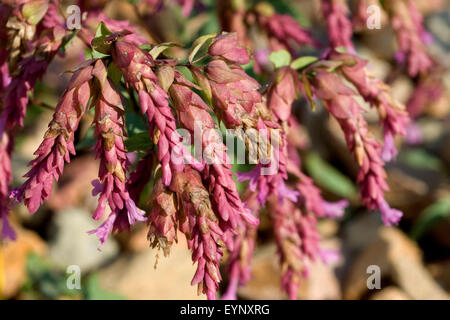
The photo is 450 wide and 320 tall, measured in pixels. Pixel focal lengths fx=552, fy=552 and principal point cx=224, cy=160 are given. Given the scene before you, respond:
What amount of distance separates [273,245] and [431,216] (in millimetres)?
832

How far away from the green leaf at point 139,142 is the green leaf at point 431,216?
1894mm

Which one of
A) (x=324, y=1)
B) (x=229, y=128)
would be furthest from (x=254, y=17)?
(x=229, y=128)

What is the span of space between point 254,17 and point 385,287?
4.67 feet

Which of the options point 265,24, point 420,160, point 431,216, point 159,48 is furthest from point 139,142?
point 420,160

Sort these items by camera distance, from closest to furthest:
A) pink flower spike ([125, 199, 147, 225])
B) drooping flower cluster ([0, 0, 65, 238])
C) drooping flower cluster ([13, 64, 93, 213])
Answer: drooping flower cluster ([13, 64, 93, 213]), pink flower spike ([125, 199, 147, 225]), drooping flower cluster ([0, 0, 65, 238])

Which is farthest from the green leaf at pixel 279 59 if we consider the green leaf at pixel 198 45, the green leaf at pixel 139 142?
the green leaf at pixel 139 142

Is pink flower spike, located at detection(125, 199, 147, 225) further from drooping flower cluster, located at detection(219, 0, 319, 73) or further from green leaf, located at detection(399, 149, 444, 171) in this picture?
green leaf, located at detection(399, 149, 444, 171)

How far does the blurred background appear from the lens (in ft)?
8.67

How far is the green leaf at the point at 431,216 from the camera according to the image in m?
2.85

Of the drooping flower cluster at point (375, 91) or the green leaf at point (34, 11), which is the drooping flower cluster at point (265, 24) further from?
the green leaf at point (34, 11)

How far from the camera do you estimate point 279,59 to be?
1.66 meters

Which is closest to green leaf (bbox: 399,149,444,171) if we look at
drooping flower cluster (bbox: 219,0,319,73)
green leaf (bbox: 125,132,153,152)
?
drooping flower cluster (bbox: 219,0,319,73)

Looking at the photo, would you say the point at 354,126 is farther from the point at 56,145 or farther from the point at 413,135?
the point at 413,135

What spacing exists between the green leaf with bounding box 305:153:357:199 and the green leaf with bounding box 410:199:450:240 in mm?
426
